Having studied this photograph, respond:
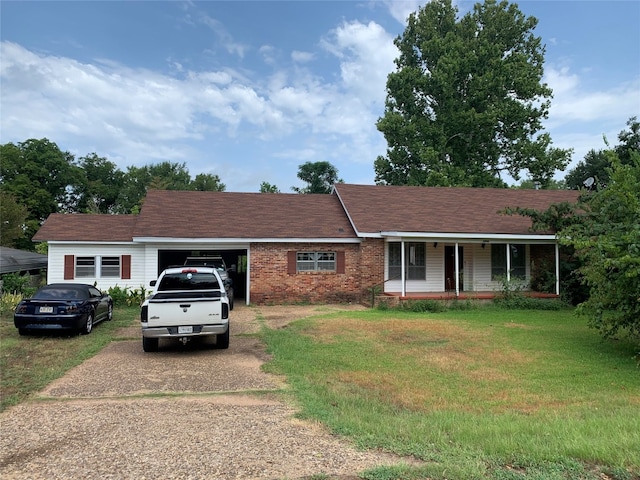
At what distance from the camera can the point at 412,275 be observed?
2045cm

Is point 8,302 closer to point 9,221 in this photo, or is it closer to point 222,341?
point 222,341

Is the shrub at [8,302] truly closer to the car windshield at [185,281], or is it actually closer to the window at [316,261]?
the car windshield at [185,281]

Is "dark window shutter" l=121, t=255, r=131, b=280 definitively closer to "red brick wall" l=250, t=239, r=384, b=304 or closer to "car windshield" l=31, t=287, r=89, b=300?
"red brick wall" l=250, t=239, r=384, b=304

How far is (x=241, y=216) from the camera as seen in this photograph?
68.3 feet

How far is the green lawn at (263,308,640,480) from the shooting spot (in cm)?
439

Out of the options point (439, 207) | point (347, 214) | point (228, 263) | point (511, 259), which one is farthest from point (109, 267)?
point (511, 259)

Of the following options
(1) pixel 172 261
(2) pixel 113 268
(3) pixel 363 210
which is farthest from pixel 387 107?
(2) pixel 113 268

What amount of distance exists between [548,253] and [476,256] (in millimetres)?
3161

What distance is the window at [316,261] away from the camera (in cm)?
1952

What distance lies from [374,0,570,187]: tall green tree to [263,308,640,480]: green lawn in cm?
2292

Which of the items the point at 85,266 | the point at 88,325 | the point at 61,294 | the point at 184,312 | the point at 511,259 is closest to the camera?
the point at 184,312

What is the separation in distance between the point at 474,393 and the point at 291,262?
1268 centimetres

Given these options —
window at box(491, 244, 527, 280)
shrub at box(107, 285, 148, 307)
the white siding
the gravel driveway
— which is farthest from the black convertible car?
window at box(491, 244, 527, 280)

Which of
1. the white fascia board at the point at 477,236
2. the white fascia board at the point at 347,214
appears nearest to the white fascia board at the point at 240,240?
the white fascia board at the point at 347,214
